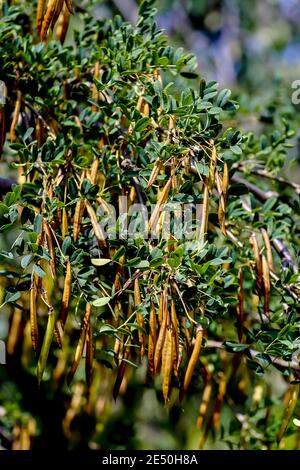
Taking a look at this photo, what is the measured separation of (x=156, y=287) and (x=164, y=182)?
24 centimetres

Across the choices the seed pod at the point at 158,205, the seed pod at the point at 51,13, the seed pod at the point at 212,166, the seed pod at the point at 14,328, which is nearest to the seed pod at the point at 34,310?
the seed pod at the point at 158,205

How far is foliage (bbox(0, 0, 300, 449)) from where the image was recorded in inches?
49.1

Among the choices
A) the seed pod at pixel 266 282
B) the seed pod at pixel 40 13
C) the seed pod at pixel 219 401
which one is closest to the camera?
the seed pod at pixel 40 13

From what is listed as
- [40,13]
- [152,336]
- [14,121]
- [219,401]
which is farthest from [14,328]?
[40,13]

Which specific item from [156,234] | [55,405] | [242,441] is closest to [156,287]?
[156,234]

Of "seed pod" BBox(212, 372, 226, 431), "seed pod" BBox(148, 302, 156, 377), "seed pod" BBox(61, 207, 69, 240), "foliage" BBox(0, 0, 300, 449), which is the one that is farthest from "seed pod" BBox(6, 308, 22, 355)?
"seed pod" BBox(148, 302, 156, 377)

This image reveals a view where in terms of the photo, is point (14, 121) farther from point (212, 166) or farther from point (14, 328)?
point (14, 328)

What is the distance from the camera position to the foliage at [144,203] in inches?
49.1

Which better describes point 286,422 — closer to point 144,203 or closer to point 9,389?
point 144,203

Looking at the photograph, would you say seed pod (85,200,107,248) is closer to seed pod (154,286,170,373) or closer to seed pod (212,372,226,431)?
seed pod (154,286,170,373)

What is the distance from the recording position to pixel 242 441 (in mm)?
2043

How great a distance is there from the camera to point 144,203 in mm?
1516

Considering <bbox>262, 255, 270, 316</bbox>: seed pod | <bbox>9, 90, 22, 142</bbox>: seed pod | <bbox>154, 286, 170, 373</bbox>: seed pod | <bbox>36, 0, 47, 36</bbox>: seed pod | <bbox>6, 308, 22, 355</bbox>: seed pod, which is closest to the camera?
<bbox>154, 286, 170, 373</bbox>: seed pod

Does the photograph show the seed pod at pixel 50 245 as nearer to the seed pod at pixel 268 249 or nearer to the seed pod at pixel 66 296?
the seed pod at pixel 66 296
